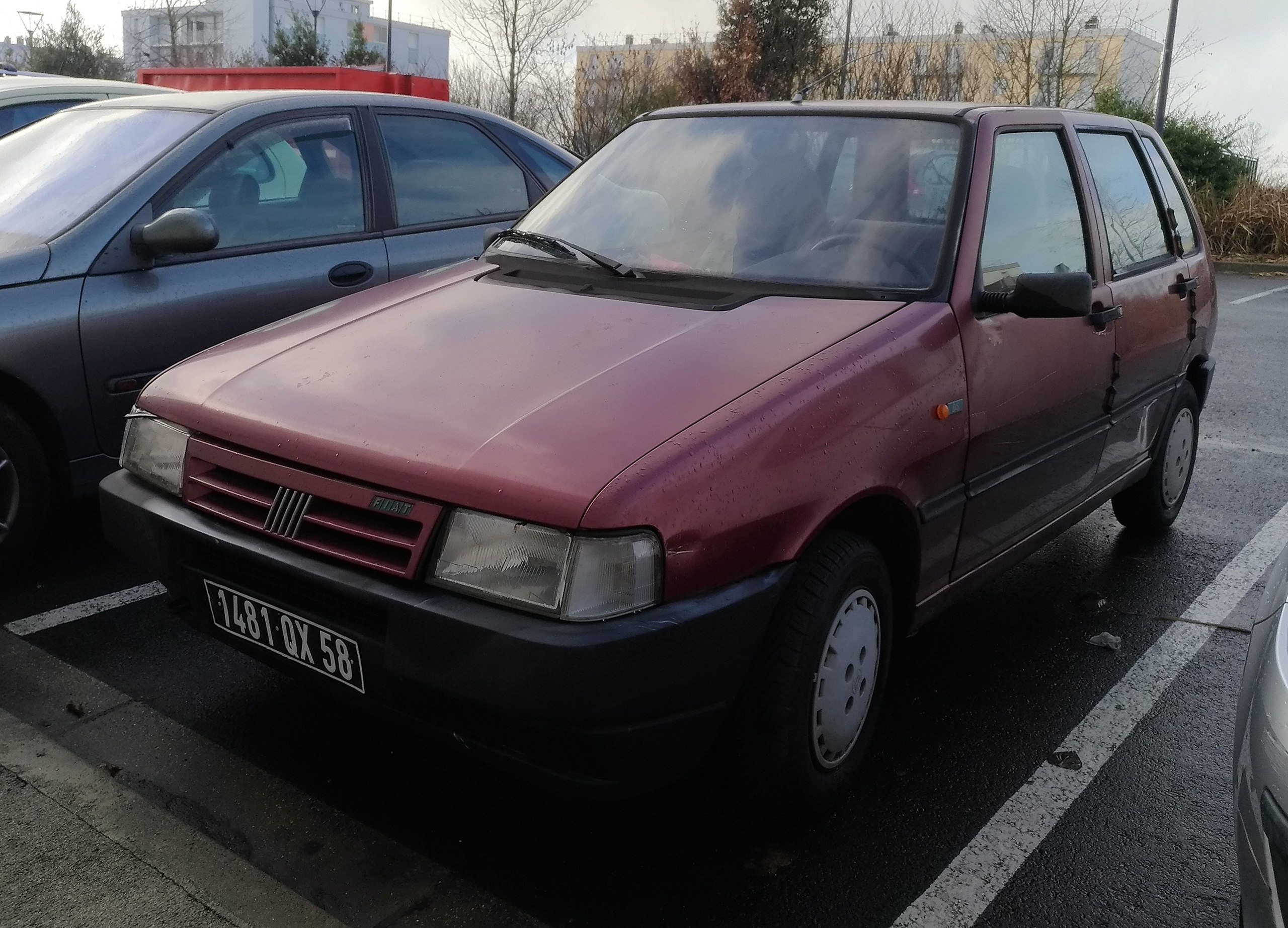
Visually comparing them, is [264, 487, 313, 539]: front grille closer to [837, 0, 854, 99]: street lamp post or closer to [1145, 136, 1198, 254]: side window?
[1145, 136, 1198, 254]: side window

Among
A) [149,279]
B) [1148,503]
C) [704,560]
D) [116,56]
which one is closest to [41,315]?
[149,279]

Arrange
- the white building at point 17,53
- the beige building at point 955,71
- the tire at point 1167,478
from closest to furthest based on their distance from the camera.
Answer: the tire at point 1167,478 → the beige building at point 955,71 → the white building at point 17,53

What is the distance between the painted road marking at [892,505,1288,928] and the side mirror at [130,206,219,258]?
125 inches

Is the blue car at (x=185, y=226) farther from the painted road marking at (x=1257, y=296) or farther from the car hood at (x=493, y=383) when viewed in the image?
the painted road marking at (x=1257, y=296)

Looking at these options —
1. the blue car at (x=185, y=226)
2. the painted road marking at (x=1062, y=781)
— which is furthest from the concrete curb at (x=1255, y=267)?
the blue car at (x=185, y=226)

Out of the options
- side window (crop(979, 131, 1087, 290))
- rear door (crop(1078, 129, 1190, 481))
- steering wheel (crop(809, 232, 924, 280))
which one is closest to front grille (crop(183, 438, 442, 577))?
steering wheel (crop(809, 232, 924, 280))

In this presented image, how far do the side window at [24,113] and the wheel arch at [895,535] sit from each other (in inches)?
213

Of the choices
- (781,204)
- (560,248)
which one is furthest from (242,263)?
(781,204)

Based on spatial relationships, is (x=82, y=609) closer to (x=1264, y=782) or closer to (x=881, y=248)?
(x=881, y=248)

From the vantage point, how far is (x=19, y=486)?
396cm

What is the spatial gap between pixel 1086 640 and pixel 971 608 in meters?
0.43

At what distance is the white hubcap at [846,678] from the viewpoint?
2.73 metres

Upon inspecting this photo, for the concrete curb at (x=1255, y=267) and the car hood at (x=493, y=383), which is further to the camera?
the concrete curb at (x=1255, y=267)

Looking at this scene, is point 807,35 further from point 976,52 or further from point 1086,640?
point 1086,640
